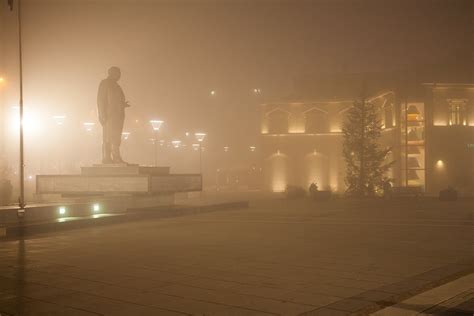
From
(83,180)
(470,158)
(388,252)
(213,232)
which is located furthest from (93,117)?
(388,252)

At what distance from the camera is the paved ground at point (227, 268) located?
7.10m

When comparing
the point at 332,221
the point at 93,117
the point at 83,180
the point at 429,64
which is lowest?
the point at 332,221

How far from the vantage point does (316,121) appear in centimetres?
6053

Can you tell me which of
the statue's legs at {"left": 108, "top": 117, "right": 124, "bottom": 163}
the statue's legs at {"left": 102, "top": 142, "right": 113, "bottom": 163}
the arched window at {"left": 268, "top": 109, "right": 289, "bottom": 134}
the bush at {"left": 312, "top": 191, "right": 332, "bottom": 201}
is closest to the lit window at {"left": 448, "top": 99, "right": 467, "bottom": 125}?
the arched window at {"left": 268, "top": 109, "right": 289, "bottom": 134}

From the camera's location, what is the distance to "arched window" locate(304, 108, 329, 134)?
198 feet

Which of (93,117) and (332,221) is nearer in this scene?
(332,221)

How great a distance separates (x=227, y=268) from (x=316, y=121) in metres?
52.1

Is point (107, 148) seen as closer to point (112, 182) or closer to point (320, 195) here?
point (112, 182)

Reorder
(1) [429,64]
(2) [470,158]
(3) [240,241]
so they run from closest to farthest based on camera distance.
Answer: (3) [240,241] < (2) [470,158] < (1) [429,64]

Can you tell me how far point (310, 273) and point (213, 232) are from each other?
23.1ft

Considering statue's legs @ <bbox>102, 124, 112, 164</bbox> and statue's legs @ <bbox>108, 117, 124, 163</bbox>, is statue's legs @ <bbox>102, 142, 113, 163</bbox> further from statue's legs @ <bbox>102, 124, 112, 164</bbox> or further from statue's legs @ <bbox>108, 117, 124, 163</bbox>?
statue's legs @ <bbox>108, 117, 124, 163</bbox>

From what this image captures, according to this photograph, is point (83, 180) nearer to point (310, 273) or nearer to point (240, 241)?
point (240, 241)

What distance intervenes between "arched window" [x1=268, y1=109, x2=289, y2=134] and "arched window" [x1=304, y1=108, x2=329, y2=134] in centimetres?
243

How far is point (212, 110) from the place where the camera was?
90.2m
